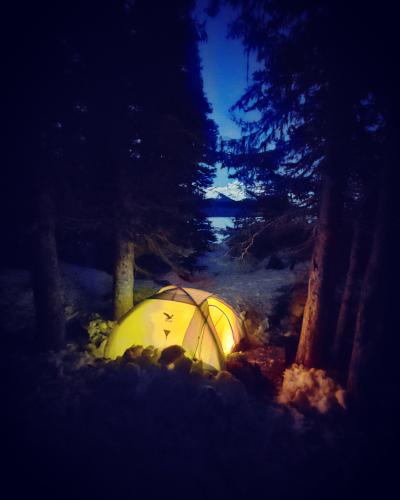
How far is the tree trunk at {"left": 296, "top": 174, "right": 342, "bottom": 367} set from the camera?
239 inches

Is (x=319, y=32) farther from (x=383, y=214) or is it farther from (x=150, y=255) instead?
(x=150, y=255)

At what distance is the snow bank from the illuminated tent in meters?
1.65

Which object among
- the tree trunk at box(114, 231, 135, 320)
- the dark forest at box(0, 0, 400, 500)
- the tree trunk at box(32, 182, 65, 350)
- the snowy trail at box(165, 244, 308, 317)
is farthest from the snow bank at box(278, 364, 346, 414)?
the tree trunk at box(32, 182, 65, 350)

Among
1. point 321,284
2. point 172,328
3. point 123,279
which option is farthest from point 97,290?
point 321,284

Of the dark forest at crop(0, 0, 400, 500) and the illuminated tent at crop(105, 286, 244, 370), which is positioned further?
the illuminated tent at crop(105, 286, 244, 370)

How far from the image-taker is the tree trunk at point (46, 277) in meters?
6.20

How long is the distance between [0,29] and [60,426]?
311 inches

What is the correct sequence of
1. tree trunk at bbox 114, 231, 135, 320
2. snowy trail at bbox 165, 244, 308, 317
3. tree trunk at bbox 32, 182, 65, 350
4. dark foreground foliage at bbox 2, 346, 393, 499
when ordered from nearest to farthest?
1. dark foreground foliage at bbox 2, 346, 393, 499
2. tree trunk at bbox 32, 182, 65, 350
3. tree trunk at bbox 114, 231, 135, 320
4. snowy trail at bbox 165, 244, 308, 317

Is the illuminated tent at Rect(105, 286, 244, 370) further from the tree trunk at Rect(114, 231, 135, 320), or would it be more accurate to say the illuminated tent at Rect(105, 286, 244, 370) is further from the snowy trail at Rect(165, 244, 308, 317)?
the snowy trail at Rect(165, 244, 308, 317)

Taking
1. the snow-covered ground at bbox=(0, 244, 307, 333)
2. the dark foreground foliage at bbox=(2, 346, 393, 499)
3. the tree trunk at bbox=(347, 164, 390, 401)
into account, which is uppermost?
the tree trunk at bbox=(347, 164, 390, 401)

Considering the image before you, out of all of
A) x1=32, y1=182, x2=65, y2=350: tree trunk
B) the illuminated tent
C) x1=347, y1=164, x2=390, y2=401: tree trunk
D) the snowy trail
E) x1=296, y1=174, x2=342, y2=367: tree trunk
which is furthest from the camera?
the snowy trail

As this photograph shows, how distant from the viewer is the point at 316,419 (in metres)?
4.67

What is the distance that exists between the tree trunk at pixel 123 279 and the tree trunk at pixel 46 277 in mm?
2157

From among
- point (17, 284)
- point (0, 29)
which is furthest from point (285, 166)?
point (17, 284)
